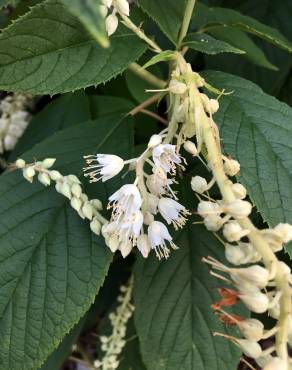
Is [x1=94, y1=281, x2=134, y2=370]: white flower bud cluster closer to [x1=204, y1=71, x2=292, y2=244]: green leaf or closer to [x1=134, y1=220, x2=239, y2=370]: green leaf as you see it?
[x1=134, y1=220, x2=239, y2=370]: green leaf

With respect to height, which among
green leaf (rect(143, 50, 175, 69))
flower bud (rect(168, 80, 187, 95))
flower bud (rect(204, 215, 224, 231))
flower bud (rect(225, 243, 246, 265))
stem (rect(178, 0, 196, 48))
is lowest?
flower bud (rect(225, 243, 246, 265))

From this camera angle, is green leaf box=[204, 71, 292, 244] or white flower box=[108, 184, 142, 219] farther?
green leaf box=[204, 71, 292, 244]

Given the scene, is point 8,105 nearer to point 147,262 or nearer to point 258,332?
point 147,262

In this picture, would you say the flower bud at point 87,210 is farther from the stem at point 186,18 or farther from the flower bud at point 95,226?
the stem at point 186,18

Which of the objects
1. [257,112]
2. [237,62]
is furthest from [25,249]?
[237,62]

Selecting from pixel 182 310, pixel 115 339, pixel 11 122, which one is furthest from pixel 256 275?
pixel 11 122

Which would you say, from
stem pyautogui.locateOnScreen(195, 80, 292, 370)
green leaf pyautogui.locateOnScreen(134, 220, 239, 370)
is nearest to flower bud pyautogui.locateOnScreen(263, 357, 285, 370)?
stem pyautogui.locateOnScreen(195, 80, 292, 370)
